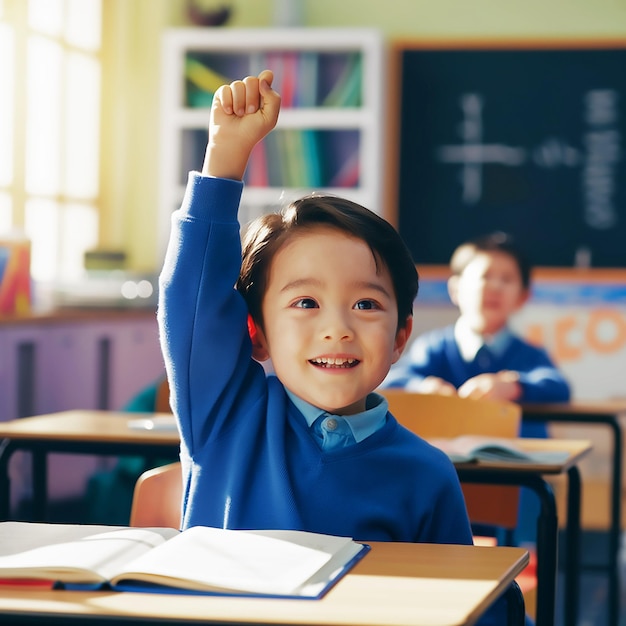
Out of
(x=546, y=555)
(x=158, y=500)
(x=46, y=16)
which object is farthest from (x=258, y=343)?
(x=46, y=16)

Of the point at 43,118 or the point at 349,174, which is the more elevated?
the point at 43,118

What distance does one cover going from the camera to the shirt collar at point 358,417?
1.38m

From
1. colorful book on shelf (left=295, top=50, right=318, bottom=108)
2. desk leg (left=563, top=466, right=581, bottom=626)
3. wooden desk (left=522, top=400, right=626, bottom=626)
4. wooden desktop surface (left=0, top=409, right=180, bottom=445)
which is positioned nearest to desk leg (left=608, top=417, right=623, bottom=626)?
wooden desk (left=522, top=400, right=626, bottom=626)

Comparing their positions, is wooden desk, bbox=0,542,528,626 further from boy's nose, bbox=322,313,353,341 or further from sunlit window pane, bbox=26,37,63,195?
sunlit window pane, bbox=26,37,63,195

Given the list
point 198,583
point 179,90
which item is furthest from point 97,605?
point 179,90

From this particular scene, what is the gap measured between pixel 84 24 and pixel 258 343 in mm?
4178

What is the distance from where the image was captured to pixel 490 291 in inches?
144

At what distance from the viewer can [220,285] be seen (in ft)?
4.49

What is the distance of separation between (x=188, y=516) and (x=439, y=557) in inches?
13.4

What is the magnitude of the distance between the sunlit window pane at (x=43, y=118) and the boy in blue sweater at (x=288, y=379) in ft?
11.9

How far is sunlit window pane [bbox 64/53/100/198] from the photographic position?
5.23 metres

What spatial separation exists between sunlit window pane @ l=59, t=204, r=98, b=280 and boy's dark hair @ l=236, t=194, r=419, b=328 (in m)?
3.65

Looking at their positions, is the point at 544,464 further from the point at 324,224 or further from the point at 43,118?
the point at 43,118

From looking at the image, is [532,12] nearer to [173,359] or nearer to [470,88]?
[470,88]
